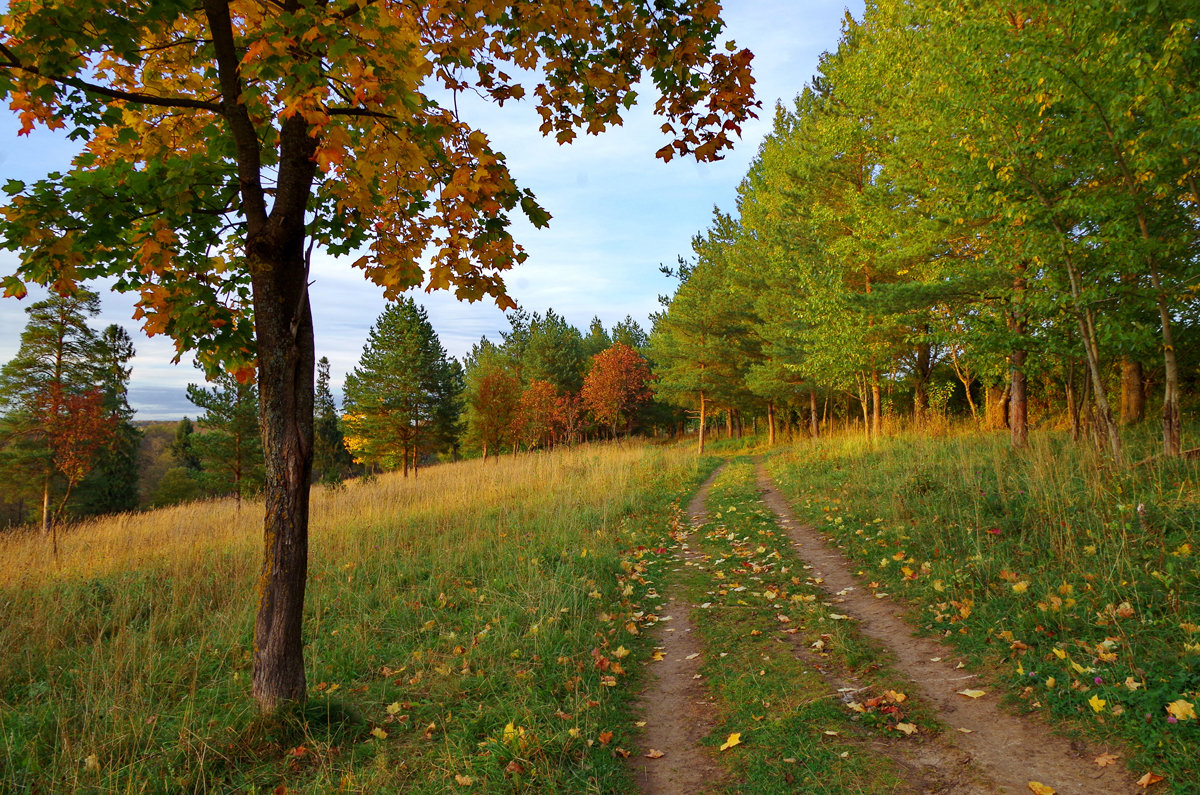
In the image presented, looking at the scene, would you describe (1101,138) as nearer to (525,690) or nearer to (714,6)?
(714,6)

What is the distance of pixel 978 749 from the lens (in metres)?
2.94

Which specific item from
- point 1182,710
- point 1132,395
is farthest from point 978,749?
point 1132,395

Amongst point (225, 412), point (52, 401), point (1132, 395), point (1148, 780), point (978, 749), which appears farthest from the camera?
point (225, 412)

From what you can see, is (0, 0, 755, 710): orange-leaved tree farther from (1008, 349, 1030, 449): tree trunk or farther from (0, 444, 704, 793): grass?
(1008, 349, 1030, 449): tree trunk

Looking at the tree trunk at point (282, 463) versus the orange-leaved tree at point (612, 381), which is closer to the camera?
the tree trunk at point (282, 463)

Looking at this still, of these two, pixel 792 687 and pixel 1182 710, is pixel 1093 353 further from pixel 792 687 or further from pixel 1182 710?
pixel 792 687

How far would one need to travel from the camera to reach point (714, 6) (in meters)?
3.37

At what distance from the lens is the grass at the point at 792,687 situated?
114 inches

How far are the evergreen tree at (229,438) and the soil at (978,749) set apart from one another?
31.2 m

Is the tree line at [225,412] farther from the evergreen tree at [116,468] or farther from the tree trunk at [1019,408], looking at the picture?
the tree trunk at [1019,408]

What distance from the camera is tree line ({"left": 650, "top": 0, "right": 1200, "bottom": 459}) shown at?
6.37m

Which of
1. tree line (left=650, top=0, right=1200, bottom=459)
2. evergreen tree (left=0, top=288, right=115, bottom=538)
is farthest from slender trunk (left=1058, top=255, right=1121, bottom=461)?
evergreen tree (left=0, top=288, right=115, bottom=538)

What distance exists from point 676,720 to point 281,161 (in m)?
4.72

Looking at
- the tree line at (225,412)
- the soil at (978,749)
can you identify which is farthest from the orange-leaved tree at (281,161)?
the tree line at (225,412)
